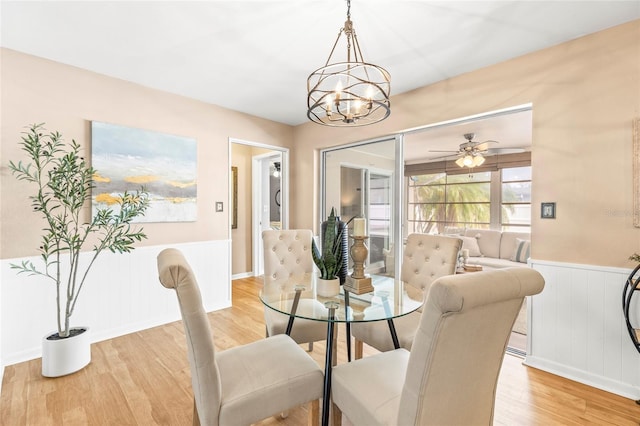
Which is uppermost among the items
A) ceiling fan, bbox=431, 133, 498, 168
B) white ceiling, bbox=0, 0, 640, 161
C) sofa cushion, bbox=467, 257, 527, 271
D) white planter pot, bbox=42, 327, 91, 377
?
white ceiling, bbox=0, 0, 640, 161

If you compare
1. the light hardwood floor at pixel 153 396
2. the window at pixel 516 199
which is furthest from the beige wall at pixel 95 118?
the window at pixel 516 199

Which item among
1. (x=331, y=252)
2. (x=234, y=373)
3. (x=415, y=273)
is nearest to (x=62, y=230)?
(x=234, y=373)

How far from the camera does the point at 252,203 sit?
5.23 metres

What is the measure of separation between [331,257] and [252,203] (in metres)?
3.74

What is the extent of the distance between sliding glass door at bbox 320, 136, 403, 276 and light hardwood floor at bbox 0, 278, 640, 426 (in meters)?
1.35

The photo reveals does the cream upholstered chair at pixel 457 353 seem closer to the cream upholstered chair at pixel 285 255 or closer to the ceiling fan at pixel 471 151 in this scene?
the cream upholstered chair at pixel 285 255

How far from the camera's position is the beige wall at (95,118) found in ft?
7.61

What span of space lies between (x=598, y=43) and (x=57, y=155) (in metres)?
4.31

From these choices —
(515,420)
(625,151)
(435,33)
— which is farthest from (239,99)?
(515,420)

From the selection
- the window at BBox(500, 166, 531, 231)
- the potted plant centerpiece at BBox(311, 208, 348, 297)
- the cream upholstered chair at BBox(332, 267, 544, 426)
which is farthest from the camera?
the window at BBox(500, 166, 531, 231)

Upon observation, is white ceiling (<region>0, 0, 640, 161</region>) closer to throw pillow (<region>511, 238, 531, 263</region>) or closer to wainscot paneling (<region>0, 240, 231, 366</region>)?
wainscot paneling (<region>0, 240, 231, 366</region>)

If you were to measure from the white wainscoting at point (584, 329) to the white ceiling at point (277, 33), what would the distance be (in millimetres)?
1724

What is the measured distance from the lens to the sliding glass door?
3.35 meters

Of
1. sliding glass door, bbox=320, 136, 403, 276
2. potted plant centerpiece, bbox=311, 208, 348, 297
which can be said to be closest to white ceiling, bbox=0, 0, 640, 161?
sliding glass door, bbox=320, 136, 403, 276
